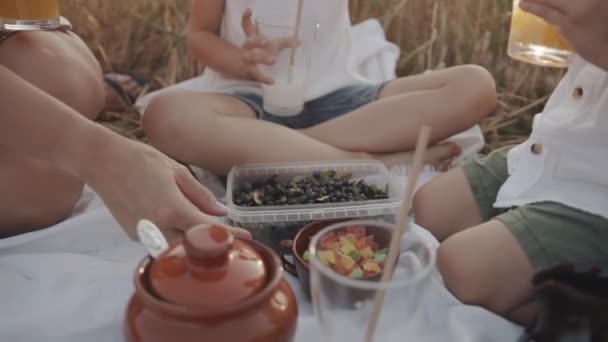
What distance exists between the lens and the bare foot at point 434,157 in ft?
4.62

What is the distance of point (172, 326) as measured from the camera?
661 mm

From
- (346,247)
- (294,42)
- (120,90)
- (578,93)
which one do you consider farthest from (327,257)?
(120,90)

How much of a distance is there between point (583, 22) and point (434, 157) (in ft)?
1.83

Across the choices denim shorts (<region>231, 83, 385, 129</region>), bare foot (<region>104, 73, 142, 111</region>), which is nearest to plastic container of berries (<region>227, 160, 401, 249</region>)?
denim shorts (<region>231, 83, 385, 129</region>)

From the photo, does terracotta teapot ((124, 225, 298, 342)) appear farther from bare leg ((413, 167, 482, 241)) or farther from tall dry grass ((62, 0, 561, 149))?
tall dry grass ((62, 0, 561, 149))

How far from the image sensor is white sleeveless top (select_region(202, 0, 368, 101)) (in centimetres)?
152

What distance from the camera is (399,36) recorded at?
2.01m

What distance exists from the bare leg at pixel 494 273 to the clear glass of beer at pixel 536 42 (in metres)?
0.42

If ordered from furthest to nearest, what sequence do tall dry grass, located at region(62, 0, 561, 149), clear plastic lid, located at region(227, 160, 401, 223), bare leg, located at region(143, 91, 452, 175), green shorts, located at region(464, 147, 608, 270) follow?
tall dry grass, located at region(62, 0, 561, 149) < bare leg, located at region(143, 91, 452, 175) < clear plastic lid, located at region(227, 160, 401, 223) < green shorts, located at region(464, 147, 608, 270)

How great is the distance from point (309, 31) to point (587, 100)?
0.61m

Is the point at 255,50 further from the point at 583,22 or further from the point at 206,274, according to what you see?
the point at 206,274

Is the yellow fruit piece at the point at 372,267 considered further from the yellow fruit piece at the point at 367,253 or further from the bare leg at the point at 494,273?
the bare leg at the point at 494,273

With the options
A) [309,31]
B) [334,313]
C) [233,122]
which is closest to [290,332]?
[334,313]

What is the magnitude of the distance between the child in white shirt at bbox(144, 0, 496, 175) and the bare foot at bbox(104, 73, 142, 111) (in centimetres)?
30
